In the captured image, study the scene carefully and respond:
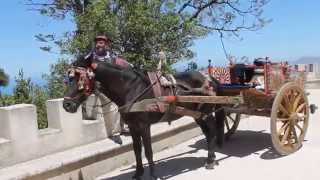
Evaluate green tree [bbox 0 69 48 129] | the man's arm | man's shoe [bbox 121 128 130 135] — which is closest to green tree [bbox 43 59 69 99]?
green tree [bbox 0 69 48 129]

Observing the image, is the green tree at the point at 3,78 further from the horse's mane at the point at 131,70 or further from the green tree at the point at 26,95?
the horse's mane at the point at 131,70

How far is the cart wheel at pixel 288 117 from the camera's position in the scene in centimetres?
862

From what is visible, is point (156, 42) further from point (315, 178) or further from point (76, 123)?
point (315, 178)

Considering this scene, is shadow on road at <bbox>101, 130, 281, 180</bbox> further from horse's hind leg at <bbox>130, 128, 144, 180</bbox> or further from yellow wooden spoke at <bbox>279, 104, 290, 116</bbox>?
yellow wooden spoke at <bbox>279, 104, 290, 116</bbox>

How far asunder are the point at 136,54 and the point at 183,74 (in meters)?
4.81

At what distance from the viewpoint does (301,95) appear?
9469 mm

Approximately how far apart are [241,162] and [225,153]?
78 cm

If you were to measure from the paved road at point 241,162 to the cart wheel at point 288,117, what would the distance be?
191 millimetres

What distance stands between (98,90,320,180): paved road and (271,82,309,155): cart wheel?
19cm

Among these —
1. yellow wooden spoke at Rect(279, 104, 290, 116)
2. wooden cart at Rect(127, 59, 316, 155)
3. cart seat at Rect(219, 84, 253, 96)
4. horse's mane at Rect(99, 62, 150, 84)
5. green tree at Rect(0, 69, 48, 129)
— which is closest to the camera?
horse's mane at Rect(99, 62, 150, 84)

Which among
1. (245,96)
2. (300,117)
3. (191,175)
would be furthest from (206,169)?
(300,117)

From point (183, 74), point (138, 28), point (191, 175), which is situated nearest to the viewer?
point (191, 175)

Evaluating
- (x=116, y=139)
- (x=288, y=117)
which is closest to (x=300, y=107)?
(x=288, y=117)

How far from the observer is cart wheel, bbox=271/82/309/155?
28.3 ft
